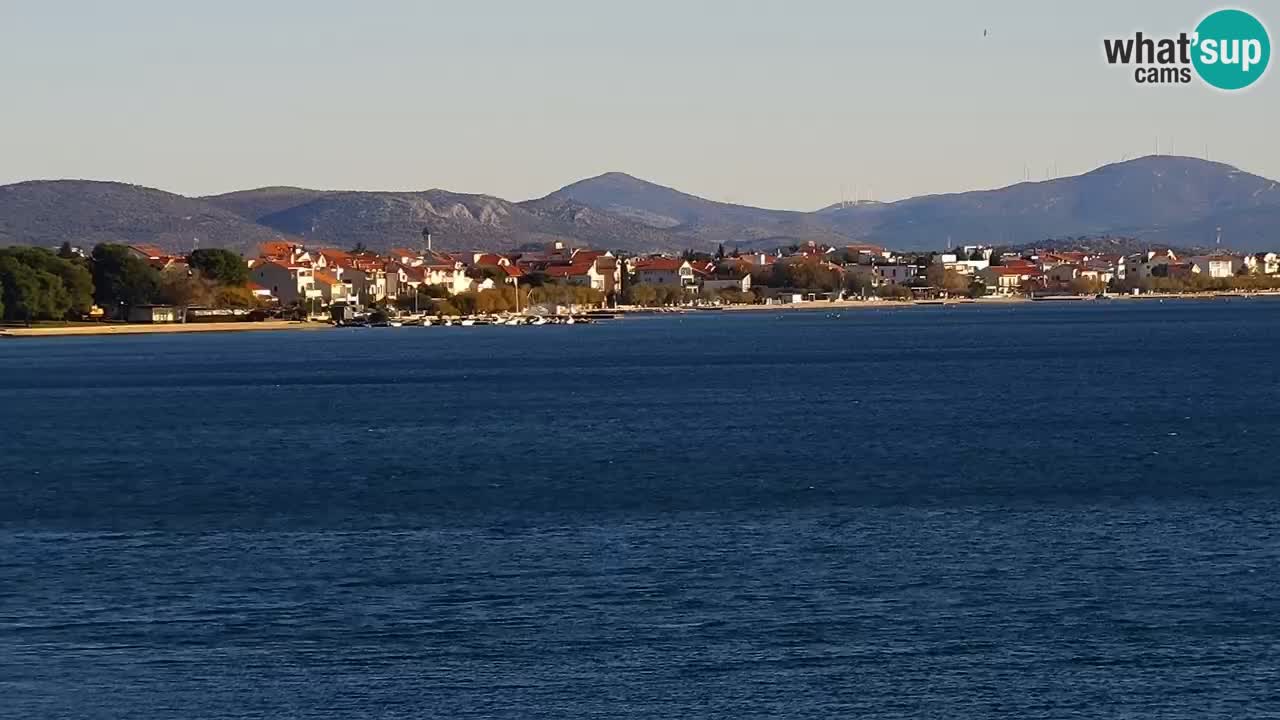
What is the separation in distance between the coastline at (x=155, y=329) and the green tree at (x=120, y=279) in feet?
6.03

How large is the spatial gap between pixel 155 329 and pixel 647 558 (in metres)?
93.0

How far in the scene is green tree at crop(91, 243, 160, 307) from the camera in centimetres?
11262

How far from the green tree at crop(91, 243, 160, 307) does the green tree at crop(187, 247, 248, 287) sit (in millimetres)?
6366

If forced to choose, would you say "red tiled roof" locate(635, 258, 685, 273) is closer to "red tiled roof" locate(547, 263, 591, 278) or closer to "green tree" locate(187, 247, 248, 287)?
"red tiled roof" locate(547, 263, 591, 278)

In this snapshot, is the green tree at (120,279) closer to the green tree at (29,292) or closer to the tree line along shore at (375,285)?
the tree line along shore at (375,285)

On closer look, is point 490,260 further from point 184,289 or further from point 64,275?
point 64,275

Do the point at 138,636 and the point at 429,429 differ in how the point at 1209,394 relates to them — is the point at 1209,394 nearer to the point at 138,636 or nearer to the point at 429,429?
the point at 429,429

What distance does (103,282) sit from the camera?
113 m

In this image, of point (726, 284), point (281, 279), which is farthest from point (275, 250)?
point (726, 284)

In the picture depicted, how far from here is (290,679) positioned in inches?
657

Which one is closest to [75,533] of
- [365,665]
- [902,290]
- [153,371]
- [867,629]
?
[365,665]

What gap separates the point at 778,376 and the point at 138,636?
1829 inches

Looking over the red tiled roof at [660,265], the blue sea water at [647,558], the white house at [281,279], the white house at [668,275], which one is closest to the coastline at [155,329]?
the white house at [281,279]

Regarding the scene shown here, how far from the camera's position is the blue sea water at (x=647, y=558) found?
53.8ft
